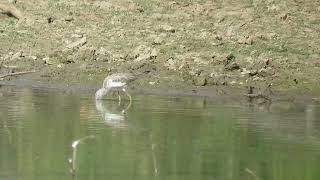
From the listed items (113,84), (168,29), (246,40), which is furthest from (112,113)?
(168,29)

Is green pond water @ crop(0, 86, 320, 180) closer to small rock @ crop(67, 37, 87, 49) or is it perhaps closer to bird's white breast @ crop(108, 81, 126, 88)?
bird's white breast @ crop(108, 81, 126, 88)

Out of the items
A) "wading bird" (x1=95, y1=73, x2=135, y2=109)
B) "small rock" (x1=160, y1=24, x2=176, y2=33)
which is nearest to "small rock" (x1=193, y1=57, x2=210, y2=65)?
"small rock" (x1=160, y1=24, x2=176, y2=33)

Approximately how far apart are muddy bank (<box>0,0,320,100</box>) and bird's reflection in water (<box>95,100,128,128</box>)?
1550 mm

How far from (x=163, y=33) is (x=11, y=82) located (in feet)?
10.5

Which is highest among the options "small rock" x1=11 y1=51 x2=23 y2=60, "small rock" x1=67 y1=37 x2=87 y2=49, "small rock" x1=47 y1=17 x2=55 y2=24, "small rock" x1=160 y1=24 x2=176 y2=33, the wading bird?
"small rock" x1=47 y1=17 x2=55 y2=24

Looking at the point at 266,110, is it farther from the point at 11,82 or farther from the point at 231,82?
the point at 11,82

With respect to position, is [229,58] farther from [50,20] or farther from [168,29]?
[50,20]

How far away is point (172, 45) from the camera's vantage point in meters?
18.4

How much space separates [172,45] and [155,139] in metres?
6.80

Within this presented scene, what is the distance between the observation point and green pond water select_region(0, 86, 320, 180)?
10008 mm

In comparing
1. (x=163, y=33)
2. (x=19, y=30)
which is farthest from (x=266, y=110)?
(x=19, y=30)

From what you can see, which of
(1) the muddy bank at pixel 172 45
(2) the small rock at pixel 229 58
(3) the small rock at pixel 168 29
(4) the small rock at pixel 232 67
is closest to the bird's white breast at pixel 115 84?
(1) the muddy bank at pixel 172 45

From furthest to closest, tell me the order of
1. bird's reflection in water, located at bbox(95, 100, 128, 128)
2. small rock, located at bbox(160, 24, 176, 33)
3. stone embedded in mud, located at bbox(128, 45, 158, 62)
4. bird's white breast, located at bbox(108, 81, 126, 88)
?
1. small rock, located at bbox(160, 24, 176, 33)
2. stone embedded in mud, located at bbox(128, 45, 158, 62)
3. bird's white breast, located at bbox(108, 81, 126, 88)
4. bird's reflection in water, located at bbox(95, 100, 128, 128)

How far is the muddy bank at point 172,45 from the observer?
1712 cm
